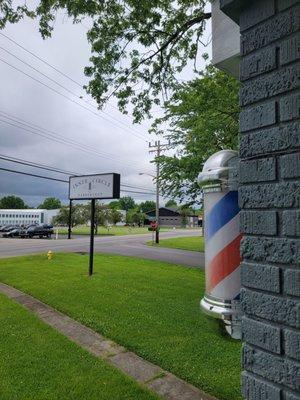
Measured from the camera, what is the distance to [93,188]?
1245 centimetres

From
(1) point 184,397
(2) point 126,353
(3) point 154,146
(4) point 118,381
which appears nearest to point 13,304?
(2) point 126,353

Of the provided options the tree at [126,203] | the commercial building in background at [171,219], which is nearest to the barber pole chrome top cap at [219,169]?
the commercial building in background at [171,219]

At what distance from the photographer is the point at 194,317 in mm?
6402

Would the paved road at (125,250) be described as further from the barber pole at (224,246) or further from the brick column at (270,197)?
the brick column at (270,197)

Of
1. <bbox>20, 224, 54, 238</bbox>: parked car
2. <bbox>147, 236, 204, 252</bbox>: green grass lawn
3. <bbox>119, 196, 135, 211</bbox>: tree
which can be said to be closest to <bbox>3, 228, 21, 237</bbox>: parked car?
<bbox>20, 224, 54, 238</bbox>: parked car

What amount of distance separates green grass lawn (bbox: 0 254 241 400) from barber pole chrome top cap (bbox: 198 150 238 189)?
2.46ft

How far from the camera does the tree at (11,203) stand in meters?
119

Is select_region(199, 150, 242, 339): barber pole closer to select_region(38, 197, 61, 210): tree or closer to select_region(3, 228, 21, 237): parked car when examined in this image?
select_region(3, 228, 21, 237): parked car

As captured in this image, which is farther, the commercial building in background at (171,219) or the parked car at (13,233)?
the commercial building in background at (171,219)

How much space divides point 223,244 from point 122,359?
3301 millimetres

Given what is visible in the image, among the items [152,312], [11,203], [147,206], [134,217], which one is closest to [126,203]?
[147,206]

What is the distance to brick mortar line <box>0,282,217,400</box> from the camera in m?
3.70

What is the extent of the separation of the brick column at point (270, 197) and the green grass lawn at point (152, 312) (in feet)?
1.17

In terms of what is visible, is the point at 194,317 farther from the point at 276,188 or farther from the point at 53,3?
the point at 53,3
